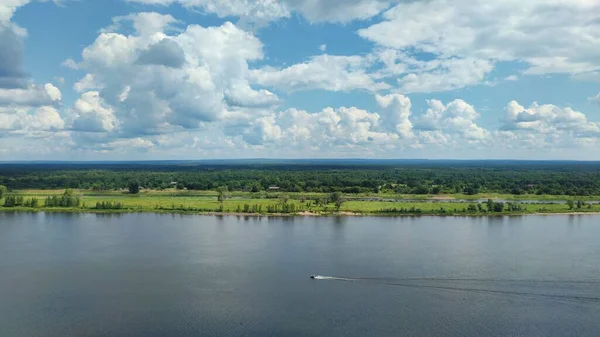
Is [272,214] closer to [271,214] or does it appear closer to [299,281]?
[271,214]

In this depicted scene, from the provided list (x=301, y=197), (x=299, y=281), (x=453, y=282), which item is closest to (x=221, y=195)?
(x=301, y=197)

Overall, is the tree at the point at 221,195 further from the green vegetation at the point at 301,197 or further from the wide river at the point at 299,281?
the wide river at the point at 299,281

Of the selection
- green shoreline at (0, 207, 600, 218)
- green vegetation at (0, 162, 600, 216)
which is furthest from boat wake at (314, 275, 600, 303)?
green vegetation at (0, 162, 600, 216)

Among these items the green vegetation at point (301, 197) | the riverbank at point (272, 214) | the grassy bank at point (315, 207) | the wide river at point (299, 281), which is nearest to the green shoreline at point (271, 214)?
the riverbank at point (272, 214)

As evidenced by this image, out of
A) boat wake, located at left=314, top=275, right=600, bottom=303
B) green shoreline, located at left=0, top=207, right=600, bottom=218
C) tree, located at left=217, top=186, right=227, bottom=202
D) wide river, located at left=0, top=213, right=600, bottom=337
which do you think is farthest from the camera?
tree, located at left=217, top=186, right=227, bottom=202

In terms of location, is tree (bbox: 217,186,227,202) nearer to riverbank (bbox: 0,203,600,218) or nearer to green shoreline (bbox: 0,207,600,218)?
riverbank (bbox: 0,203,600,218)

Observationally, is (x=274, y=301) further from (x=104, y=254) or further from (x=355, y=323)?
(x=104, y=254)

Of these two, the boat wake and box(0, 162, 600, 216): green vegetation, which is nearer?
the boat wake

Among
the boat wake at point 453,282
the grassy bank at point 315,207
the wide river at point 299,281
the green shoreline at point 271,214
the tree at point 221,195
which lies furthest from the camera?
the tree at point 221,195

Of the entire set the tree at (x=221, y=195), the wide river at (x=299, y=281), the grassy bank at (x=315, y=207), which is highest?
the tree at (x=221, y=195)
